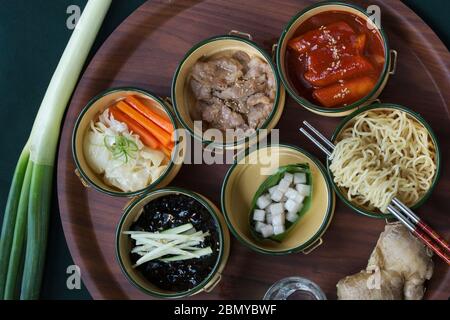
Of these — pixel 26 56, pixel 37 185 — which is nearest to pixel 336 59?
pixel 37 185

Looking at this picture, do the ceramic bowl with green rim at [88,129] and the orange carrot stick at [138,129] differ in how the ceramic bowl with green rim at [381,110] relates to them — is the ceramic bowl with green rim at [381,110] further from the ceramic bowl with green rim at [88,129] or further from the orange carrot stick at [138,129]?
the orange carrot stick at [138,129]

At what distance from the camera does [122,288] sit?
8.82 feet

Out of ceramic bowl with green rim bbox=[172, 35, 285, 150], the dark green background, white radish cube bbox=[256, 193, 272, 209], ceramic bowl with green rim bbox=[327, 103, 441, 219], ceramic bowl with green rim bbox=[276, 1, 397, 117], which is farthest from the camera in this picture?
the dark green background

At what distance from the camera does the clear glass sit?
2527 mm

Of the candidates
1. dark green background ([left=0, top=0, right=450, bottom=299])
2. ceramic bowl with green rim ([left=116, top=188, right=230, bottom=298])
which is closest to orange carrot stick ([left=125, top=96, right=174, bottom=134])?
ceramic bowl with green rim ([left=116, top=188, right=230, bottom=298])

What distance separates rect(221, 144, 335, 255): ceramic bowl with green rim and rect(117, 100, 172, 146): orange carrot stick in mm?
381

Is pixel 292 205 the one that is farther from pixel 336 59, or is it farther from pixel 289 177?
pixel 336 59

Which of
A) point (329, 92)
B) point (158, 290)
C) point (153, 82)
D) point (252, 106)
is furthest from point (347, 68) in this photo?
point (158, 290)

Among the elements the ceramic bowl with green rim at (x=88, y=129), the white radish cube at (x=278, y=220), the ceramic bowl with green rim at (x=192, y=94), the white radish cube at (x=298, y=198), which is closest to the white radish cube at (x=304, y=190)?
the white radish cube at (x=298, y=198)

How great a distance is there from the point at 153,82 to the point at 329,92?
2.94ft

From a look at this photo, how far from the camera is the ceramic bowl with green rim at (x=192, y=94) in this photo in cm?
253

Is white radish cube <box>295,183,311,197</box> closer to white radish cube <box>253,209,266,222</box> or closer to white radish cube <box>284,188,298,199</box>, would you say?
white radish cube <box>284,188,298,199</box>

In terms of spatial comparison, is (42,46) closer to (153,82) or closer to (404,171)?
(153,82)

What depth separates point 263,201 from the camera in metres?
2.63
